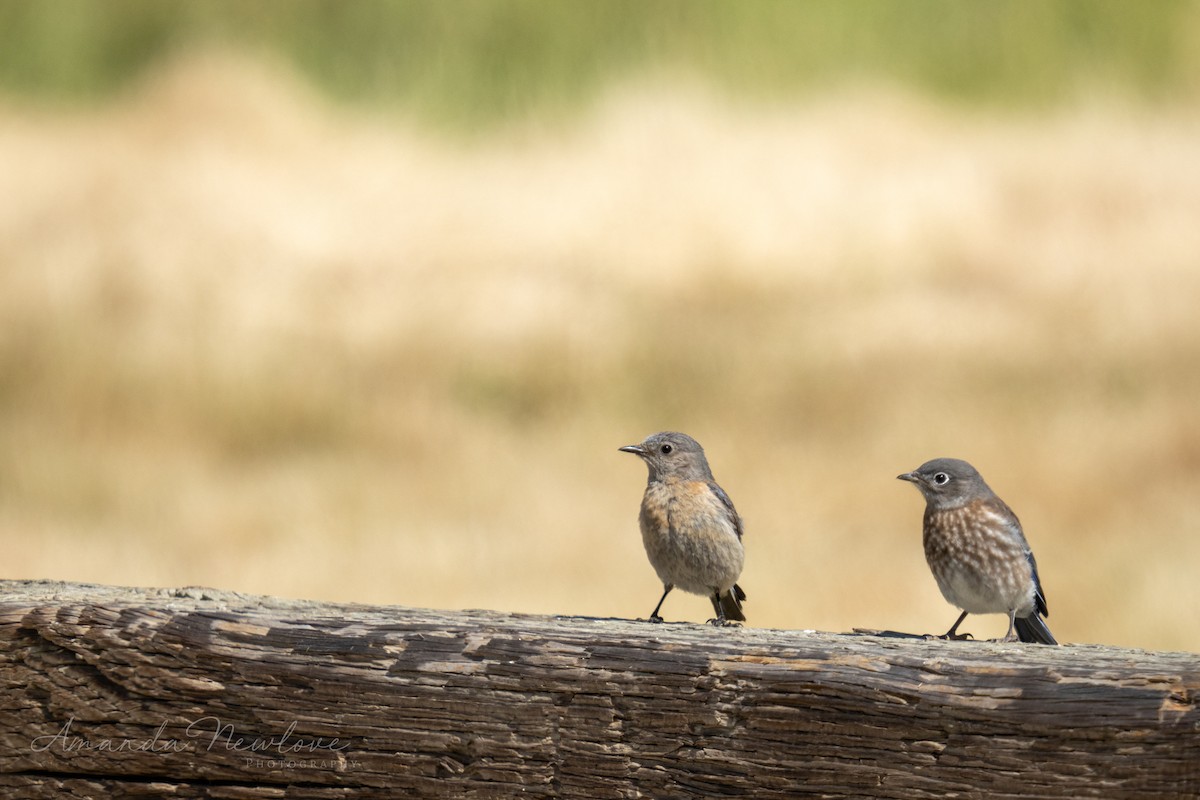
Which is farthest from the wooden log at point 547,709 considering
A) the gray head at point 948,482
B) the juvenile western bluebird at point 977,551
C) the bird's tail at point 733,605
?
the bird's tail at point 733,605

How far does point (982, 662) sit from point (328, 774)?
43.3 inches

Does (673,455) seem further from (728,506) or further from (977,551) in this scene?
(977,551)

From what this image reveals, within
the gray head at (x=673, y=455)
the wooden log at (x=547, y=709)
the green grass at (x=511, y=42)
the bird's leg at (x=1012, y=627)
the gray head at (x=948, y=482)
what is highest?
the green grass at (x=511, y=42)

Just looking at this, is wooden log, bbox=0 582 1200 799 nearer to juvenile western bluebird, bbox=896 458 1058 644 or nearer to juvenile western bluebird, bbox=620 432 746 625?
juvenile western bluebird, bbox=896 458 1058 644

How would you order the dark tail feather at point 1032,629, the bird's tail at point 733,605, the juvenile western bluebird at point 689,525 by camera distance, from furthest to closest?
the bird's tail at point 733,605 < the juvenile western bluebird at point 689,525 < the dark tail feather at point 1032,629

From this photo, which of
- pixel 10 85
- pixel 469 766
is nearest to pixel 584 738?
pixel 469 766

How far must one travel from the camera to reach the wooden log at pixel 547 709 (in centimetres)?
210

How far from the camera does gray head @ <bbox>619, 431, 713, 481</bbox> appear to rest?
16.5 ft

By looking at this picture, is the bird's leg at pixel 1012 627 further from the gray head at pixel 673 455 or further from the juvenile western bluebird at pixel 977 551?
the gray head at pixel 673 455

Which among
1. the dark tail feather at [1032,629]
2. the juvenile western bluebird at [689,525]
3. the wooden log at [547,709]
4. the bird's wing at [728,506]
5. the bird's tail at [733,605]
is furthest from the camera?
the bird's tail at [733,605]

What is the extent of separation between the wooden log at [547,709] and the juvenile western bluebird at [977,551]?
1.86m

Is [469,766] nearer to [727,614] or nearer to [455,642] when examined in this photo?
[455,642]

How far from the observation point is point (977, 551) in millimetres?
4297

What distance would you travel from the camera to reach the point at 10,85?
8.72 meters
